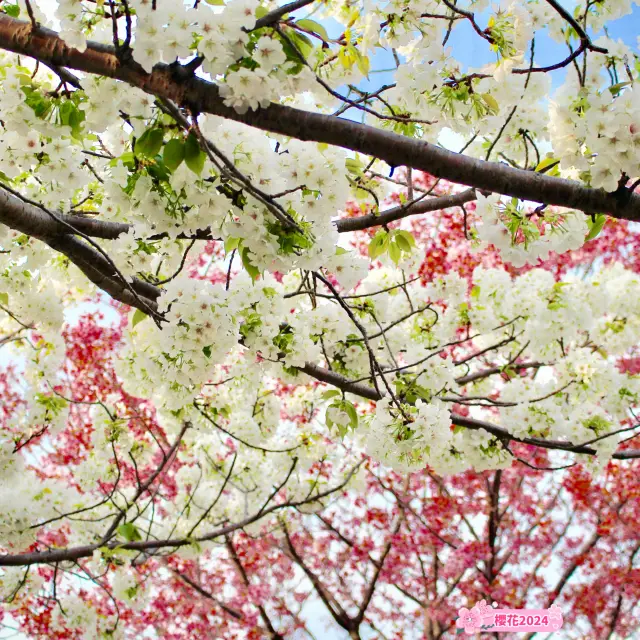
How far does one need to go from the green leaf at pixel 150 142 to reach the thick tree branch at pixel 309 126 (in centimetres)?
10

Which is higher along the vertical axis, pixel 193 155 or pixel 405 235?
pixel 405 235

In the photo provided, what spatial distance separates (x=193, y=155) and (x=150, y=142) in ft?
0.53

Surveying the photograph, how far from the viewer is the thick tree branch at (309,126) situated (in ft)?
4.92

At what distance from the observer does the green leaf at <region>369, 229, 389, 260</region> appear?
2455 mm

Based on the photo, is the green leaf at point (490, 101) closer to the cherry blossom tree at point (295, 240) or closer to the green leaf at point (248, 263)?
the cherry blossom tree at point (295, 240)

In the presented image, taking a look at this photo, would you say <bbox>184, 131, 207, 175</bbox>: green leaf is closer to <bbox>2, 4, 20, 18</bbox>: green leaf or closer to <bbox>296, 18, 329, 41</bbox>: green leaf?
<bbox>296, 18, 329, 41</bbox>: green leaf

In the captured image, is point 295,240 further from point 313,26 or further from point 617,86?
point 617,86

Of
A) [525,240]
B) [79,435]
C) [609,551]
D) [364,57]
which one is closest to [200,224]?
[364,57]

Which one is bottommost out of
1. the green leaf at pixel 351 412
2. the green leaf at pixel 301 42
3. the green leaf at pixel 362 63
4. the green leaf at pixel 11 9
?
the green leaf at pixel 351 412

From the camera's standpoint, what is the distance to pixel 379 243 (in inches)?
→ 97.0

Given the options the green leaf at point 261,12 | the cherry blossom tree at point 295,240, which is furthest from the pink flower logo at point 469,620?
the green leaf at point 261,12

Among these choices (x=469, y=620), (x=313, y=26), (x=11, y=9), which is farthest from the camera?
(x=469, y=620)

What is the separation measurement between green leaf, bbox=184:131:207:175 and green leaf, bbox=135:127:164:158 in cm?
12

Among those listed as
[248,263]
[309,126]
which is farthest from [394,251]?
[309,126]
